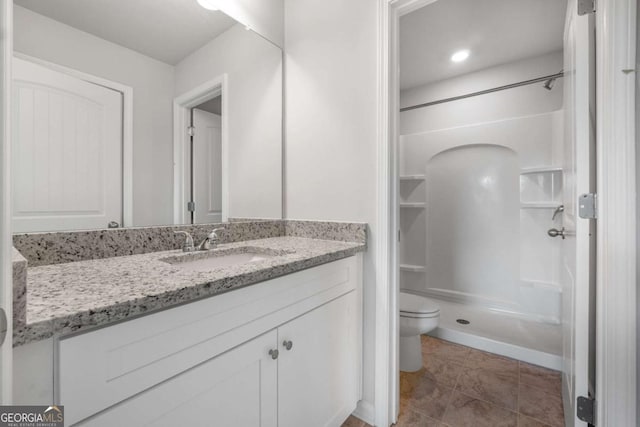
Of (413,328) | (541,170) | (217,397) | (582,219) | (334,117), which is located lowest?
(413,328)

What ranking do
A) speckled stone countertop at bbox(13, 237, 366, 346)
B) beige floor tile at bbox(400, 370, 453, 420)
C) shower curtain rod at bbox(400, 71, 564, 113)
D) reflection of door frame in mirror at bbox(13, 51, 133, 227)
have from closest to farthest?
speckled stone countertop at bbox(13, 237, 366, 346) → reflection of door frame in mirror at bbox(13, 51, 133, 227) → beige floor tile at bbox(400, 370, 453, 420) → shower curtain rod at bbox(400, 71, 564, 113)

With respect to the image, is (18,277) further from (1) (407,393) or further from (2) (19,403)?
(1) (407,393)

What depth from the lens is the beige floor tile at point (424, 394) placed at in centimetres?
141

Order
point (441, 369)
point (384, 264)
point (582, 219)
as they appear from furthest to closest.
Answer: point (441, 369) < point (384, 264) < point (582, 219)

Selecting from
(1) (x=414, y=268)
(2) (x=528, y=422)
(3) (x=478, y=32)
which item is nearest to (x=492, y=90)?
(3) (x=478, y=32)

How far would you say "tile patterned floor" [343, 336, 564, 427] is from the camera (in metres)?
1.34

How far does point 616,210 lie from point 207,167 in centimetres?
159

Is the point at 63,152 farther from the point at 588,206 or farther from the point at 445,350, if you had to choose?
the point at 445,350

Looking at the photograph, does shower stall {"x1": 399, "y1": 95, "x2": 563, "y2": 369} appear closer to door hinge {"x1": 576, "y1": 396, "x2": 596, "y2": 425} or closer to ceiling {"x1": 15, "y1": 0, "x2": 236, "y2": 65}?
door hinge {"x1": 576, "y1": 396, "x2": 596, "y2": 425}

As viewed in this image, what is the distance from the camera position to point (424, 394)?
5.01ft

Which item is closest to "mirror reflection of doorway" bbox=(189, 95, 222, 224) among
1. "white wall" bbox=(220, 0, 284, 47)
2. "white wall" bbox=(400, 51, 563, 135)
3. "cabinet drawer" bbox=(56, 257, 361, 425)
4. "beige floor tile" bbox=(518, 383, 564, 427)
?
"white wall" bbox=(220, 0, 284, 47)

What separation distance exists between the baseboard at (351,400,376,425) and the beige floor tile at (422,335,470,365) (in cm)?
82

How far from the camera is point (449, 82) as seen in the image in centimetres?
268

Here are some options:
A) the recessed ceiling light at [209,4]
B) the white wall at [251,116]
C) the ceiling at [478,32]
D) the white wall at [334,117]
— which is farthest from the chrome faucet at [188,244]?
the ceiling at [478,32]
